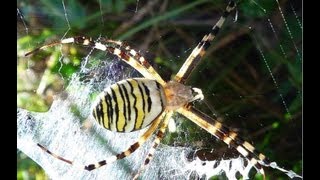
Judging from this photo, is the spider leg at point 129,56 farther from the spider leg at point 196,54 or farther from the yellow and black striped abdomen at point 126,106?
the yellow and black striped abdomen at point 126,106

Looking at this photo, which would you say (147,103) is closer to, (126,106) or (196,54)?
(126,106)

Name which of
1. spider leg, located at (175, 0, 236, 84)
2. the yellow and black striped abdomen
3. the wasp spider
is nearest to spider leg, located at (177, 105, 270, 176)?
the wasp spider

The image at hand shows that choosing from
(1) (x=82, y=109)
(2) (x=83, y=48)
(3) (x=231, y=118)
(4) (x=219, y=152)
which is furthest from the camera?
(3) (x=231, y=118)

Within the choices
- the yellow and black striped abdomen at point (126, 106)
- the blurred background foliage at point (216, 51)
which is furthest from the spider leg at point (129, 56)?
the yellow and black striped abdomen at point (126, 106)

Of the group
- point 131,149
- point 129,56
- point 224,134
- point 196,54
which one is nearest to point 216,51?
point 196,54
